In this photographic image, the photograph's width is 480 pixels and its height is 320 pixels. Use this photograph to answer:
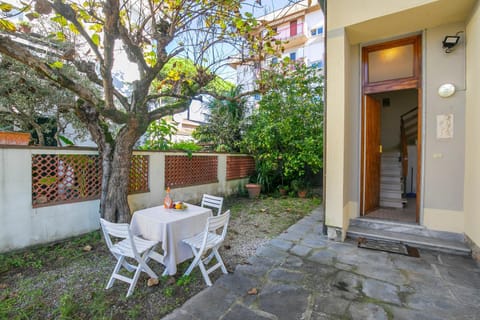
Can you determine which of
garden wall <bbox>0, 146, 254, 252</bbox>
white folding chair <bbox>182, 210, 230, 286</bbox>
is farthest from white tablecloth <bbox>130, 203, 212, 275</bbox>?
garden wall <bbox>0, 146, 254, 252</bbox>

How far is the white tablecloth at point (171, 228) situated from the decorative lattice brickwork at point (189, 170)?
8.78 feet

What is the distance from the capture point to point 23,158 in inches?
132

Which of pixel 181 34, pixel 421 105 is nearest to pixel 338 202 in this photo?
pixel 421 105

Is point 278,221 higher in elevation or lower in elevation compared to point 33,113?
lower

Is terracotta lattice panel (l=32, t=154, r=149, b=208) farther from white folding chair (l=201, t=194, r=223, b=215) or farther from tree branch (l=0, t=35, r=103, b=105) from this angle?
white folding chair (l=201, t=194, r=223, b=215)

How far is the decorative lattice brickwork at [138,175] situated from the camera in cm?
483

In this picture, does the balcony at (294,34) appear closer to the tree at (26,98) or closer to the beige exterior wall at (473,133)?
the beige exterior wall at (473,133)

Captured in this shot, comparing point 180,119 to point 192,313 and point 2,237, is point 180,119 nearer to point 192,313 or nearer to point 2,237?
point 2,237

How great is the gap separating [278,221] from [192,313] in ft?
10.7

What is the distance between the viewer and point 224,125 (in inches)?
339

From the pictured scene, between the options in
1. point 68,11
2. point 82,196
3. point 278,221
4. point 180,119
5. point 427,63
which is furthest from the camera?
point 180,119

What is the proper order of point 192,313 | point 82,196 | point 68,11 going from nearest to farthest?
point 192,313 < point 68,11 < point 82,196

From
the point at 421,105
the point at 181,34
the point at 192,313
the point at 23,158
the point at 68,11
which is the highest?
the point at 181,34

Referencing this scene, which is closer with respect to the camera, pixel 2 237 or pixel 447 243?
pixel 2 237
